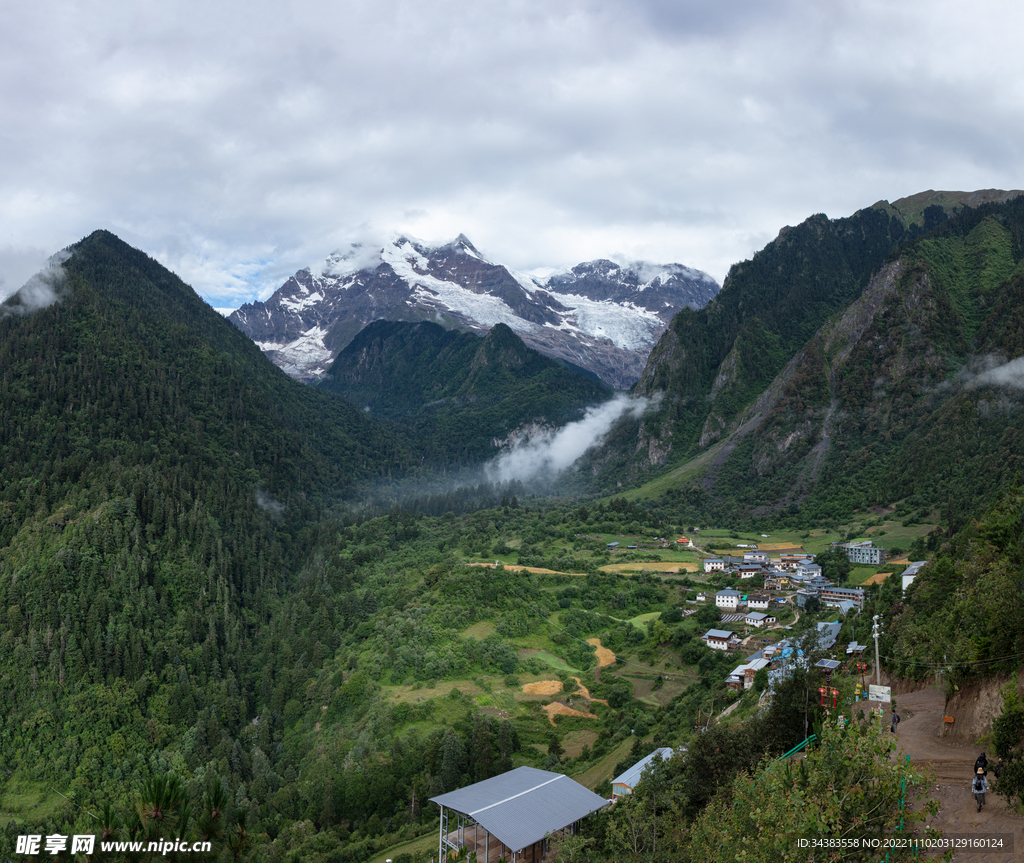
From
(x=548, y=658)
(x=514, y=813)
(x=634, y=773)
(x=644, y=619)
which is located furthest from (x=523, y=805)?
(x=644, y=619)

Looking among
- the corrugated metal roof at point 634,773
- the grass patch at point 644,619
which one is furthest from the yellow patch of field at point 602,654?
the corrugated metal roof at point 634,773

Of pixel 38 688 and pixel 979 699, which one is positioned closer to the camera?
A: pixel 979 699

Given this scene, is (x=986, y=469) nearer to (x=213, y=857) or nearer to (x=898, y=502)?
(x=898, y=502)

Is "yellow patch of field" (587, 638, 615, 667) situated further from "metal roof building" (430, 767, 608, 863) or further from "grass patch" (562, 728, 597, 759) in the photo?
"metal roof building" (430, 767, 608, 863)

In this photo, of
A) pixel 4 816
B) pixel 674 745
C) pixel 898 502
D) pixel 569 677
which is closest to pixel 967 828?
pixel 674 745

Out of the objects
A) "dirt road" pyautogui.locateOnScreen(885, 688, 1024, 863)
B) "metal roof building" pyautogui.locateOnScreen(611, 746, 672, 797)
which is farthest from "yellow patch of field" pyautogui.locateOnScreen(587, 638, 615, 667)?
"dirt road" pyautogui.locateOnScreen(885, 688, 1024, 863)

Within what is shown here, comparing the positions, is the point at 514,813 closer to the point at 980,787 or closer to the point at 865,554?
the point at 980,787
